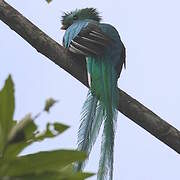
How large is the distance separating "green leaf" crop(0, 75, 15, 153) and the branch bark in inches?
70.8

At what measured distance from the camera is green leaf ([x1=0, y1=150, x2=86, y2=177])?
1.07 m

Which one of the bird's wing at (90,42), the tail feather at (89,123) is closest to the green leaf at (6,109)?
the tail feather at (89,123)

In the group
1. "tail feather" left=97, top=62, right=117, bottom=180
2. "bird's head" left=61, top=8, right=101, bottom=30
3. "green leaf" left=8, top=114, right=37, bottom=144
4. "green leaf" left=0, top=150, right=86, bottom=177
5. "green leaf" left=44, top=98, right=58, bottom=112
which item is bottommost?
"green leaf" left=0, top=150, right=86, bottom=177

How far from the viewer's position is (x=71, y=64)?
10.8ft

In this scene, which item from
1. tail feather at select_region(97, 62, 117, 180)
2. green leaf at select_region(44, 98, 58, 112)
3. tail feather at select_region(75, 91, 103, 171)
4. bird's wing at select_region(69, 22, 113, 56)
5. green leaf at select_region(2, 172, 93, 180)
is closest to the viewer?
green leaf at select_region(2, 172, 93, 180)

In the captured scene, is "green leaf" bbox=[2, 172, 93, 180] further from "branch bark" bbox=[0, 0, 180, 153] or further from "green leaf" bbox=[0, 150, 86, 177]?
"branch bark" bbox=[0, 0, 180, 153]

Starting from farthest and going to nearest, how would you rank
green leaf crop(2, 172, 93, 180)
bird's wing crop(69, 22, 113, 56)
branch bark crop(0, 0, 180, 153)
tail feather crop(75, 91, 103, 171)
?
bird's wing crop(69, 22, 113, 56) < tail feather crop(75, 91, 103, 171) < branch bark crop(0, 0, 180, 153) < green leaf crop(2, 172, 93, 180)

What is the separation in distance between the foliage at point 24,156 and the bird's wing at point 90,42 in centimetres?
248

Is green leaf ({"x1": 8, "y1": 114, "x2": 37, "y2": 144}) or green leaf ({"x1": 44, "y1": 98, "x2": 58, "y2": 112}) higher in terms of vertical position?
green leaf ({"x1": 44, "y1": 98, "x2": 58, "y2": 112})

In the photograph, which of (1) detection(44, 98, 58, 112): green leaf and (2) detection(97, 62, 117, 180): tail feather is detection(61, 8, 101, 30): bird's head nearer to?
(2) detection(97, 62, 117, 180): tail feather

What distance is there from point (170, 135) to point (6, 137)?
75.0 inches

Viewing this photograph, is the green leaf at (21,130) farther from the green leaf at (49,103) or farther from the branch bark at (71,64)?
the branch bark at (71,64)

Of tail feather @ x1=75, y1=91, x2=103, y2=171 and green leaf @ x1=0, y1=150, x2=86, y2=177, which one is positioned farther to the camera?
tail feather @ x1=75, y1=91, x2=103, y2=171

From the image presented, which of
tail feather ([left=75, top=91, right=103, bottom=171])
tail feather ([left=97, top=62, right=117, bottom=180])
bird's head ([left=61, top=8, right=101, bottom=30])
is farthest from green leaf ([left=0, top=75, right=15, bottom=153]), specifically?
bird's head ([left=61, top=8, right=101, bottom=30])
